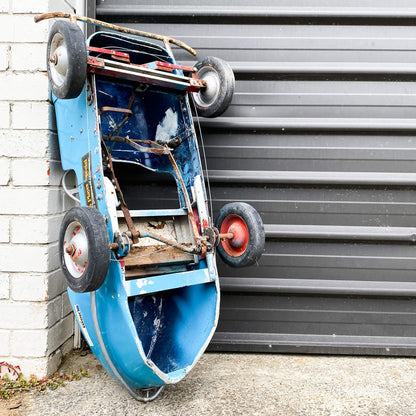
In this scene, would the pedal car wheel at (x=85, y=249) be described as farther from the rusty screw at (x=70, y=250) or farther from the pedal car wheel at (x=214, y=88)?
the pedal car wheel at (x=214, y=88)

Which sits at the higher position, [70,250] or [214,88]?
[214,88]

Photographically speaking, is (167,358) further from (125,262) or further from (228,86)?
(228,86)

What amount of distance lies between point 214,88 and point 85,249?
1.42 meters

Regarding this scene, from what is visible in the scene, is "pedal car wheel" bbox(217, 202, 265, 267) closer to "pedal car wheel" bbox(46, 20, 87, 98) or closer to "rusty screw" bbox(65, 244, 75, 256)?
"rusty screw" bbox(65, 244, 75, 256)

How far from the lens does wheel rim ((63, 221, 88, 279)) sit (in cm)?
203

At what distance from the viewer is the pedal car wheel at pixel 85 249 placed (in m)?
1.95

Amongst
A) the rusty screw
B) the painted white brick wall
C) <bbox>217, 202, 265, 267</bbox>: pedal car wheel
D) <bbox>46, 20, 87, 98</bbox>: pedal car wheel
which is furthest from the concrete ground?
<bbox>46, 20, 87, 98</bbox>: pedal car wheel

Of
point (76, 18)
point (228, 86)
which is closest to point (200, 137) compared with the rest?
point (228, 86)

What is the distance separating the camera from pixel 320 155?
3.17m

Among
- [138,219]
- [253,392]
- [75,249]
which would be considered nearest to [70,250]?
[75,249]

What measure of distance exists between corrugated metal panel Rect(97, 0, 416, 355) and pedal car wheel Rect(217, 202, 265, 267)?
0.54m

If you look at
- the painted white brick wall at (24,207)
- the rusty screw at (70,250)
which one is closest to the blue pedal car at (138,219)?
the rusty screw at (70,250)

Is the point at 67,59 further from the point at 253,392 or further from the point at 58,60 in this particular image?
the point at 253,392

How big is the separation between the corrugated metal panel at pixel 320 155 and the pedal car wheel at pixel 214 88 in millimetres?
321
